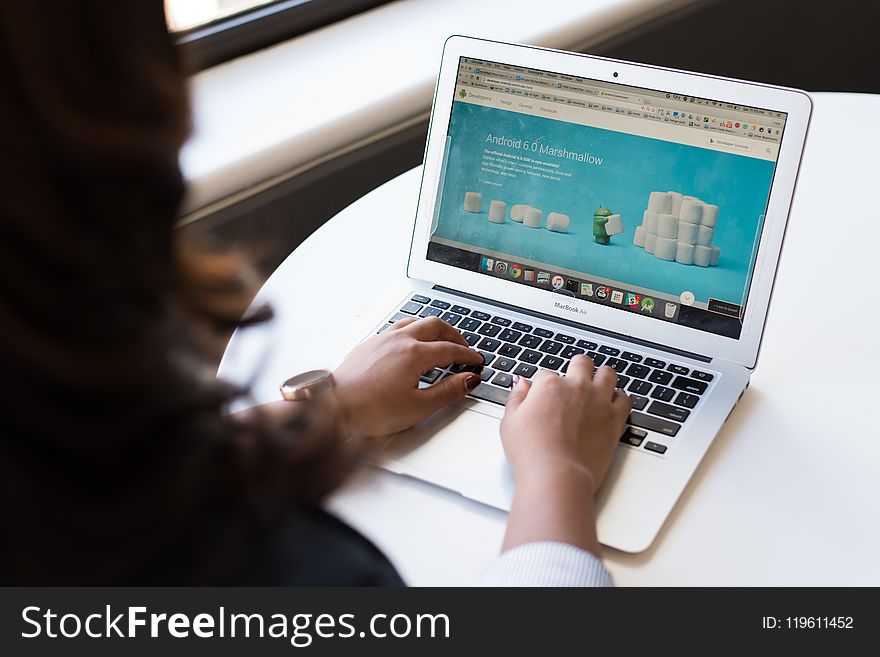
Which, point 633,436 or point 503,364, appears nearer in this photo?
point 633,436

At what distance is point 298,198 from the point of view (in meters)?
1.53

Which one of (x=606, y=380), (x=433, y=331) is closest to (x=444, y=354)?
(x=433, y=331)

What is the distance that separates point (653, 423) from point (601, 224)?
8.8 inches

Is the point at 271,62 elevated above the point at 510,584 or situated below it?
above

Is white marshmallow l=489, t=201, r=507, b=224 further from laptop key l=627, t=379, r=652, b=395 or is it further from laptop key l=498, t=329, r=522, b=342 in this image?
laptop key l=627, t=379, r=652, b=395

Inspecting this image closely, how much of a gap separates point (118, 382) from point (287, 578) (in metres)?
0.17

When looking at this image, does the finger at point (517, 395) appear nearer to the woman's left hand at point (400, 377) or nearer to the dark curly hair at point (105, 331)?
the woman's left hand at point (400, 377)

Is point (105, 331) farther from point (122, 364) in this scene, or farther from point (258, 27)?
point (258, 27)

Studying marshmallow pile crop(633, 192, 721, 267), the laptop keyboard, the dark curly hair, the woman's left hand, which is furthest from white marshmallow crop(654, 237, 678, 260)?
the dark curly hair

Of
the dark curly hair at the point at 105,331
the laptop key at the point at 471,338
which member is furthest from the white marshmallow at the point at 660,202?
the dark curly hair at the point at 105,331

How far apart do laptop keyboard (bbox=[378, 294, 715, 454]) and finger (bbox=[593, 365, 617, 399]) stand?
2cm

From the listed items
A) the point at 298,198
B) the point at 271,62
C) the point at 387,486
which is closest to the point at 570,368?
the point at 387,486

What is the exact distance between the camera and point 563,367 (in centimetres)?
89
